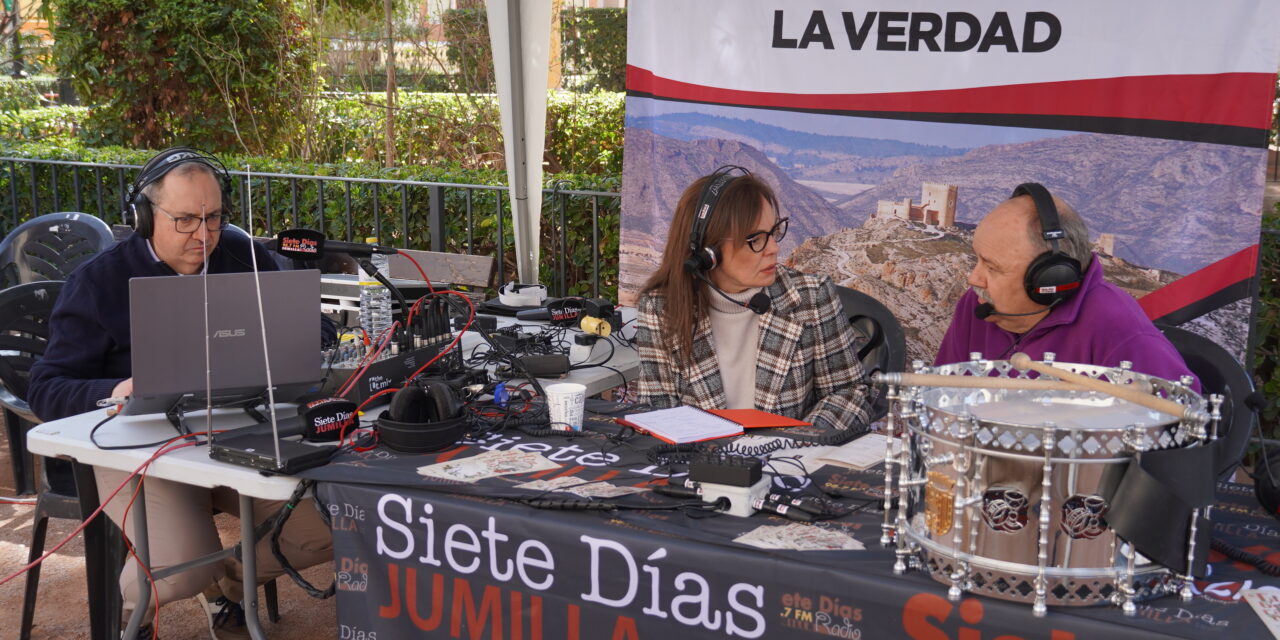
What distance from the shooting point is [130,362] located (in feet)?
9.70

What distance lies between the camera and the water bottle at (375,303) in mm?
3172

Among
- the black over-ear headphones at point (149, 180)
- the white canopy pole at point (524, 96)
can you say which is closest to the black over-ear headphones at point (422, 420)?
the black over-ear headphones at point (149, 180)

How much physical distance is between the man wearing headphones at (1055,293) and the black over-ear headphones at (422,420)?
1406 mm

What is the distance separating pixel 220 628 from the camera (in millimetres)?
3369

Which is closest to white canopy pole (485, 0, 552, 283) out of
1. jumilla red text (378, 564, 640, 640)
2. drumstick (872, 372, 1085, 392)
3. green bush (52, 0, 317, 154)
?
jumilla red text (378, 564, 640, 640)

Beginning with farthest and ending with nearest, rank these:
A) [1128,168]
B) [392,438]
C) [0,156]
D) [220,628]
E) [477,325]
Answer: [0,156]
[1128,168]
[477,325]
[220,628]
[392,438]

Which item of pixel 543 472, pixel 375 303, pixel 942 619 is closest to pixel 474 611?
pixel 543 472

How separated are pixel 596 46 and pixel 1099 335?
935 centimetres

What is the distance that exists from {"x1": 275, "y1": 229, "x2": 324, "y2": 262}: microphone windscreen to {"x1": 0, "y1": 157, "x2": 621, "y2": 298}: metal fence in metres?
3.13

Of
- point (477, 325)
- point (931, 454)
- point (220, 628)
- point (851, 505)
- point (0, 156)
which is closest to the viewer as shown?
point (931, 454)

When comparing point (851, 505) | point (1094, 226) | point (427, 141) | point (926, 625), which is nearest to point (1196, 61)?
point (1094, 226)

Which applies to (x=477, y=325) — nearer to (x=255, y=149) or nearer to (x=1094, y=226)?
(x=1094, y=226)

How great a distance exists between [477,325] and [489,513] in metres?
1.60

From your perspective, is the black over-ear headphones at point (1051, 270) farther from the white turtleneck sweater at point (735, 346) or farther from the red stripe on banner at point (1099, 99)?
the red stripe on banner at point (1099, 99)
